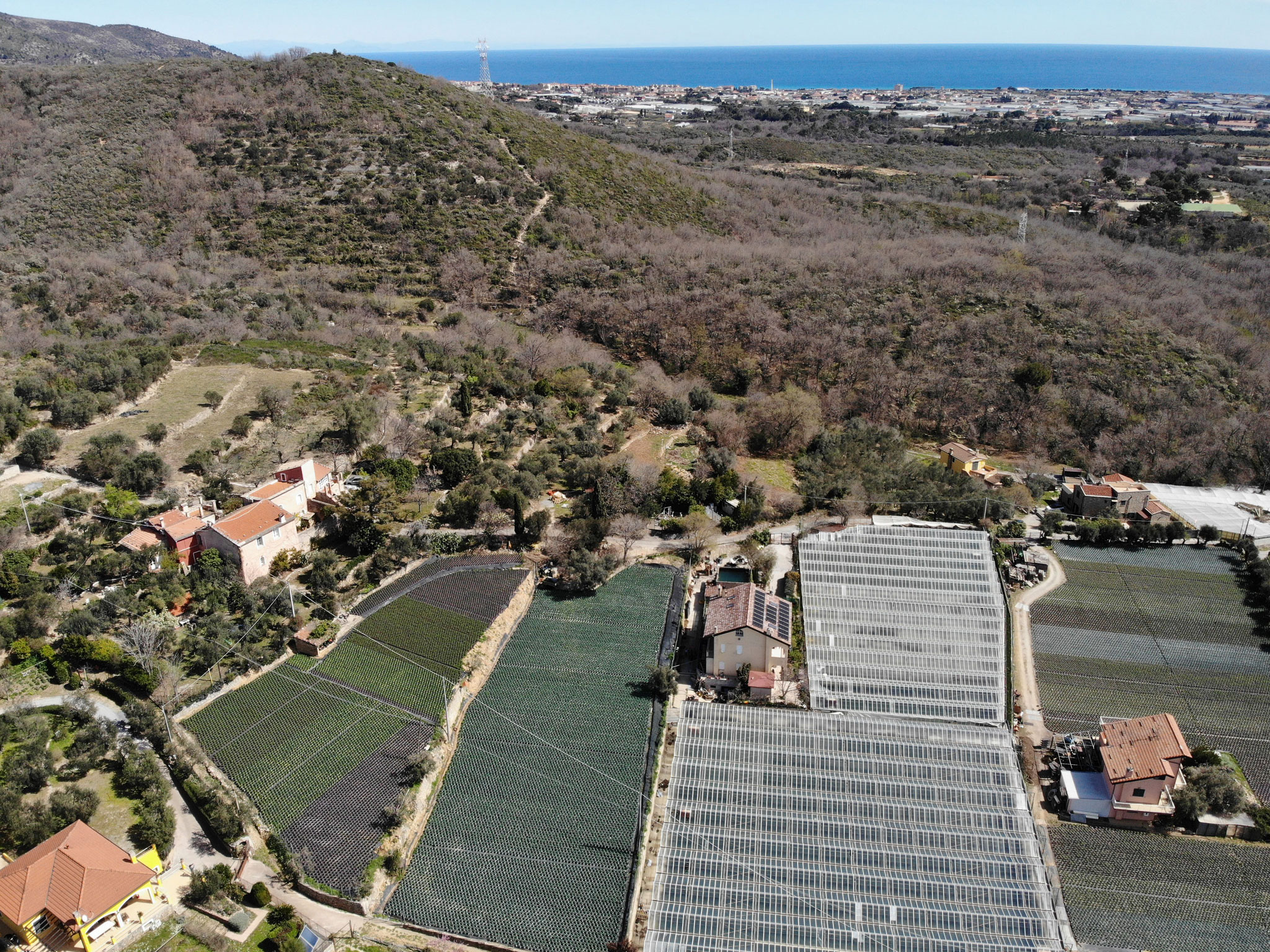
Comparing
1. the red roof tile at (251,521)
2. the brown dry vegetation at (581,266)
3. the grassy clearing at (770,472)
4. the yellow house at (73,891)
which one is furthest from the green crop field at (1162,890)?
the red roof tile at (251,521)

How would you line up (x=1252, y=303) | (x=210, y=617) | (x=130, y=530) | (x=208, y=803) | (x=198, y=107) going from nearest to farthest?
(x=208, y=803)
(x=210, y=617)
(x=130, y=530)
(x=1252, y=303)
(x=198, y=107)

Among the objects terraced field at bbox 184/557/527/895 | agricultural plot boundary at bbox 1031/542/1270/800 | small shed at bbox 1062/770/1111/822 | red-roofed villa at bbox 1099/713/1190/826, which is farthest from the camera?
agricultural plot boundary at bbox 1031/542/1270/800

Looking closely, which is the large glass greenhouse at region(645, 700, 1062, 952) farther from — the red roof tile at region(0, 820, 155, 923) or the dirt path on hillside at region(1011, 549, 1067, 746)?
the red roof tile at region(0, 820, 155, 923)

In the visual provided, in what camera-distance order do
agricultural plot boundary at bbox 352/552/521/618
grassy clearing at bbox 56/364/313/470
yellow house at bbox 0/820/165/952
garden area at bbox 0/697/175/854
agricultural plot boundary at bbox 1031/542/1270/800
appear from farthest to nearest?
grassy clearing at bbox 56/364/313/470, agricultural plot boundary at bbox 352/552/521/618, agricultural plot boundary at bbox 1031/542/1270/800, garden area at bbox 0/697/175/854, yellow house at bbox 0/820/165/952

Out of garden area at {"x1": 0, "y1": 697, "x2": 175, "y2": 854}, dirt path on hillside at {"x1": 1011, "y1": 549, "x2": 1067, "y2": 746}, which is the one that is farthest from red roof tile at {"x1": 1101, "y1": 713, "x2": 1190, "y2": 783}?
garden area at {"x1": 0, "y1": 697, "x2": 175, "y2": 854}

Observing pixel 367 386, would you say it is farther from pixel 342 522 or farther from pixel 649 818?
pixel 649 818

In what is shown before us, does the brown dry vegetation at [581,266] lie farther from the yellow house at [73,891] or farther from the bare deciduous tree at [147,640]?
the yellow house at [73,891]

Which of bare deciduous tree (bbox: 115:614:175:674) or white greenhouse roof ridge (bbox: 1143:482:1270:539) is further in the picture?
white greenhouse roof ridge (bbox: 1143:482:1270:539)

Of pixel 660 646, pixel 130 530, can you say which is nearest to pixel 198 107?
pixel 130 530
